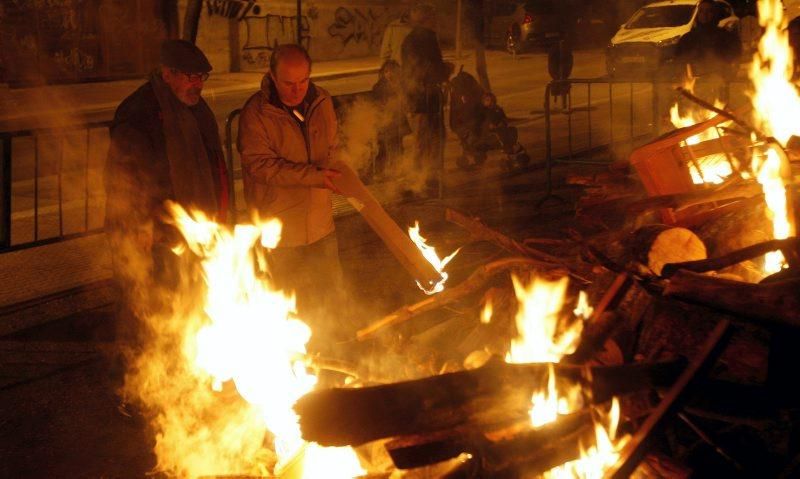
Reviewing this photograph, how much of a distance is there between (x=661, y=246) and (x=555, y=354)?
1148 millimetres

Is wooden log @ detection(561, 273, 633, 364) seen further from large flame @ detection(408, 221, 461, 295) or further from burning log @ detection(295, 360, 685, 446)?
large flame @ detection(408, 221, 461, 295)

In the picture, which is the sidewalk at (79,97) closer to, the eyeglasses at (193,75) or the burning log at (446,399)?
the eyeglasses at (193,75)

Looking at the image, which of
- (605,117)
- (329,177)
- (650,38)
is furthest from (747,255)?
(650,38)

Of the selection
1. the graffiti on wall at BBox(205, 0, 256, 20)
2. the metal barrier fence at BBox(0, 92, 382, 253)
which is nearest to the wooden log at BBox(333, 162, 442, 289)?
the metal barrier fence at BBox(0, 92, 382, 253)

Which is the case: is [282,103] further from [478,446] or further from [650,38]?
[650,38]

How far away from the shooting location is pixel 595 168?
39.5 ft

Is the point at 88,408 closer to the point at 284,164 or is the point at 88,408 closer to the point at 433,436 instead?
the point at 284,164

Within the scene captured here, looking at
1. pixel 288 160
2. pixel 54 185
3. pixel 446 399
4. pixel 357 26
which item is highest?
A: pixel 357 26

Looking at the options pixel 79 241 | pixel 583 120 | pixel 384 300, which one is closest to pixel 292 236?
pixel 384 300

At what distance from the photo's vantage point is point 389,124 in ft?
35.3

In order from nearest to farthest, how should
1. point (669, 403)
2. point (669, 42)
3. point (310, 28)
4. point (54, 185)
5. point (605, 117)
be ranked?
point (669, 403)
point (54, 185)
point (605, 117)
point (669, 42)
point (310, 28)

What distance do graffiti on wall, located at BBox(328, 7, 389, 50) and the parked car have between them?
1035 cm

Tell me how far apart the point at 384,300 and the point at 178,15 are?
19.9m

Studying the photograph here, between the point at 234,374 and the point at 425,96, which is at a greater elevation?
the point at 425,96
